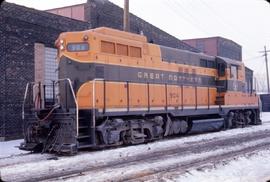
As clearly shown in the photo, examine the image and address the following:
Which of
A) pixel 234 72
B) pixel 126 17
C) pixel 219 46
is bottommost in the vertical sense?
pixel 234 72

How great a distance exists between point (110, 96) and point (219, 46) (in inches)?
1569

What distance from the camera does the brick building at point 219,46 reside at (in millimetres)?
52531

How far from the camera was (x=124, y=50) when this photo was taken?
52.3 feet

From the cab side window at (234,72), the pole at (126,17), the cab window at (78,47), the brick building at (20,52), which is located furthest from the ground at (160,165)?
the cab side window at (234,72)

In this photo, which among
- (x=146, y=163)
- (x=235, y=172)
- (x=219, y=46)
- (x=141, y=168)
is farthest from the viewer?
(x=219, y=46)

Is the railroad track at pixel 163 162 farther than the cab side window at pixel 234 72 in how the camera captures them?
No

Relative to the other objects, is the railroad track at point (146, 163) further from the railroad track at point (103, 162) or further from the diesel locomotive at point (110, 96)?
the diesel locomotive at point (110, 96)

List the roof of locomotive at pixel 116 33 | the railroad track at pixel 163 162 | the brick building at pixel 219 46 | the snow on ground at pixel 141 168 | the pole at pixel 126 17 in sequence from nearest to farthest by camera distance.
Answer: the snow on ground at pixel 141 168 → the railroad track at pixel 163 162 → the roof of locomotive at pixel 116 33 → the pole at pixel 126 17 → the brick building at pixel 219 46

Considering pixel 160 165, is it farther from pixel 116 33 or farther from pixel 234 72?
pixel 234 72

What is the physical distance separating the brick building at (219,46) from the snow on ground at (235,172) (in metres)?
41.8

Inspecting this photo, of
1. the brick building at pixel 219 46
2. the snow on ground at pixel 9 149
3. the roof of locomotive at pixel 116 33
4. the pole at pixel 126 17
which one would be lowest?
the snow on ground at pixel 9 149

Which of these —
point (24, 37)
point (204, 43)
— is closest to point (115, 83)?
point (24, 37)

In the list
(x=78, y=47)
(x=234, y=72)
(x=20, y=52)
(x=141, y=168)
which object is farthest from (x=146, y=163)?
(x=234, y=72)

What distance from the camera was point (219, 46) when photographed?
173 ft
